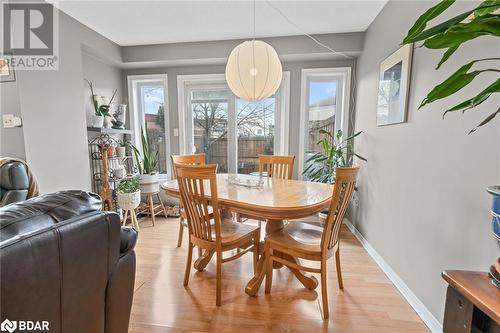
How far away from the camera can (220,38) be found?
9.50ft

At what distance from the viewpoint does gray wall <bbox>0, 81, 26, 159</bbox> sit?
75.4 inches

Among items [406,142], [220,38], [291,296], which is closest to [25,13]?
[220,38]

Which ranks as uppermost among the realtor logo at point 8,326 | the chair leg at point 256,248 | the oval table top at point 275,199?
the oval table top at point 275,199

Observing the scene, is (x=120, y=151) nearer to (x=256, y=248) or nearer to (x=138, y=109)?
(x=138, y=109)

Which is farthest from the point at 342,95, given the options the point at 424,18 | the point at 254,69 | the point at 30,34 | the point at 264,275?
the point at 30,34

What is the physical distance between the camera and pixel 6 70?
6.23ft

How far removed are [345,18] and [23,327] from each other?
122 inches

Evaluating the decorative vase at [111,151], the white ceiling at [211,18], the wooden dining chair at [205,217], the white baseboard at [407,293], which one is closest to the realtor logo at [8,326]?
the wooden dining chair at [205,217]

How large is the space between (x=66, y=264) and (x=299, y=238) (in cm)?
135

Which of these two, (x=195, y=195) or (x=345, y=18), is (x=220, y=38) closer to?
(x=345, y=18)

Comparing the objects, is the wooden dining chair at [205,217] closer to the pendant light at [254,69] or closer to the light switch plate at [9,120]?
the pendant light at [254,69]

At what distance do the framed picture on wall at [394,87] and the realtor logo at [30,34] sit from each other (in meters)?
3.09

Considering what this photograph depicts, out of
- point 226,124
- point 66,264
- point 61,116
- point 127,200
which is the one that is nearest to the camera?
point 66,264

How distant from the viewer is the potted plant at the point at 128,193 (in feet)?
8.85
